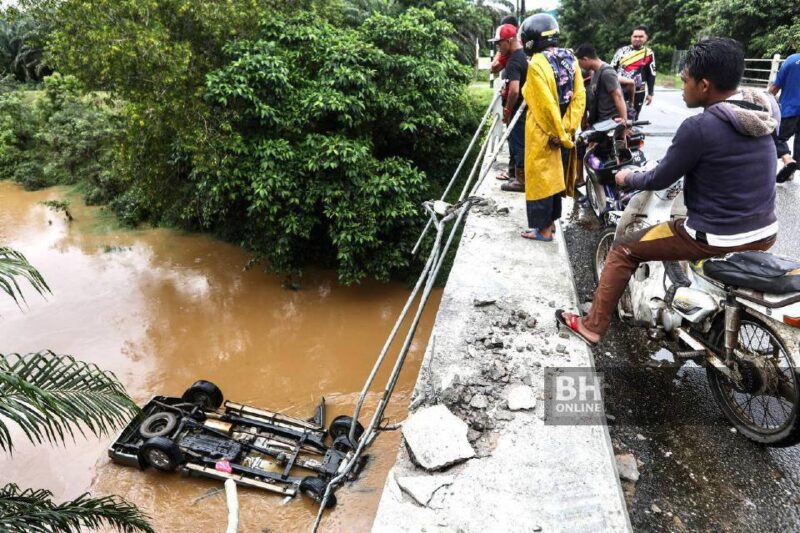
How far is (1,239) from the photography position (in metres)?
15.1

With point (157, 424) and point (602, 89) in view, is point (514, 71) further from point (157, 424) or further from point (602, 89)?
point (157, 424)

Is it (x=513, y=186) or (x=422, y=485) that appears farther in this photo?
(x=513, y=186)

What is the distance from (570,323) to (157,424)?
526 cm

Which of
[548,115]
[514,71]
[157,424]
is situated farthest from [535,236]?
[157,424]

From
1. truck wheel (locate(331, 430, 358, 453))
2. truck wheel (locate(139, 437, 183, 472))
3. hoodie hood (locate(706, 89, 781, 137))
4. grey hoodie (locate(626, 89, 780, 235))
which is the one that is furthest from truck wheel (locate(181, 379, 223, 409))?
hoodie hood (locate(706, 89, 781, 137))

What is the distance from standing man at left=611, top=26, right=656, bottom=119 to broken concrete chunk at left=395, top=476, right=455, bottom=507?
231 inches

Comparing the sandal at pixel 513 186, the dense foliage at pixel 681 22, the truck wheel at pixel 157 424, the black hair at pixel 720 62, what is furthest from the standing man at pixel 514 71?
the dense foliage at pixel 681 22

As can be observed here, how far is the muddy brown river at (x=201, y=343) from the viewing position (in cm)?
598

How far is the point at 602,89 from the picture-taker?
518 centimetres

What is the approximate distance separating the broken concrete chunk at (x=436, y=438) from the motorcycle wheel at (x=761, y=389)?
1479mm

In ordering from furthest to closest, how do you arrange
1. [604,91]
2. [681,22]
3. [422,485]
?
[681,22] < [604,91] < [422,485]

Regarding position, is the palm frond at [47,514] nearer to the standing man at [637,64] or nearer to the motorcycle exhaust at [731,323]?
the motorcycle exhaust at [731,323]

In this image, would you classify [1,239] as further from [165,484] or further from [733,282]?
[733,282]

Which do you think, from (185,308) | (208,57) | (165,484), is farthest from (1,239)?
(165,484)
